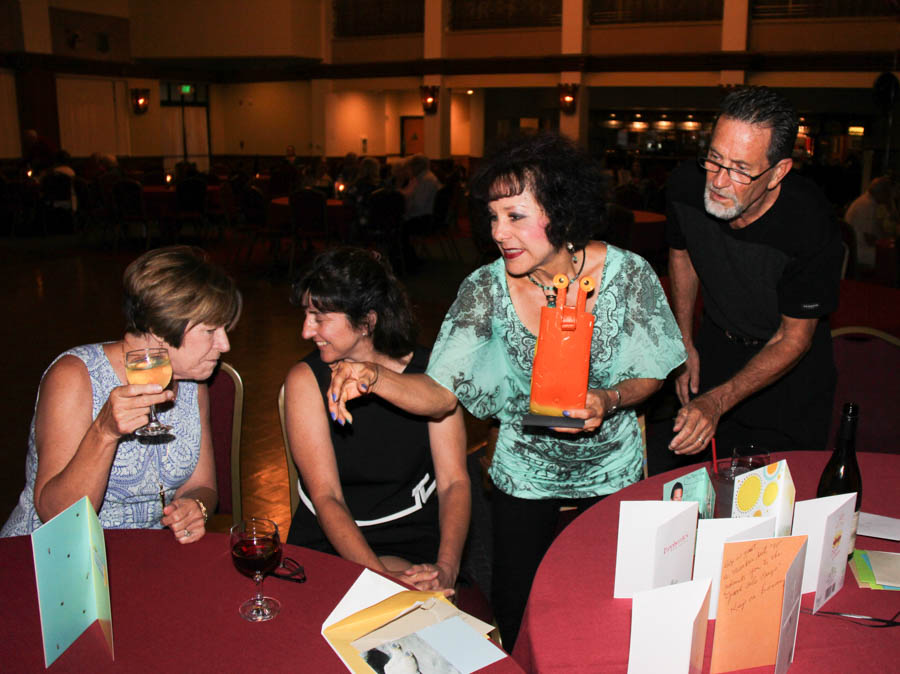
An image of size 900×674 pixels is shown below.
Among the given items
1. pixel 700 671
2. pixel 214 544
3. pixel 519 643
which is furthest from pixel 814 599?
pixel 214 544

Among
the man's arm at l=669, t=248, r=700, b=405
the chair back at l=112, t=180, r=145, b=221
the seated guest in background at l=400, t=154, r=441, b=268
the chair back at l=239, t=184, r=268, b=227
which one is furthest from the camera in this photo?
the chair back at l=112, t=180, r=145, b=221

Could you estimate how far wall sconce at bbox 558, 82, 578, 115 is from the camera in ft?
49.3

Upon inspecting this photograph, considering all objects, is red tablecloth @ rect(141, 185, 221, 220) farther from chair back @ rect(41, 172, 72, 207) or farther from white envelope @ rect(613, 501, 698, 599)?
white envelope @ rect(613, 501, 698, 599)

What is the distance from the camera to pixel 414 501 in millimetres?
A: 2100

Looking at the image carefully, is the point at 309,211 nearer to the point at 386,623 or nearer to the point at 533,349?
the point at 533,349

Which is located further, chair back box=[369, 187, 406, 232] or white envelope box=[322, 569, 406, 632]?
chair back box=[369, 187, 406, 232]

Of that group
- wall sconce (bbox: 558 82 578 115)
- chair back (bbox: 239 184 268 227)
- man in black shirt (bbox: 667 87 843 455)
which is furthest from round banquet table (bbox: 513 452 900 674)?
wall sconce (bbox: 558 82 578 115)

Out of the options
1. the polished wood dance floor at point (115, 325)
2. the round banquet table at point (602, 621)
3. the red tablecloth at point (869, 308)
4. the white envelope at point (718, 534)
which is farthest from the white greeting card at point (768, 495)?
the red tablecloth at point (869, 308)

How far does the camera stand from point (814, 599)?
132 cm

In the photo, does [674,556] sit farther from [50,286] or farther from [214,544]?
[50,286]

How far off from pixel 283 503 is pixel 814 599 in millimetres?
2597

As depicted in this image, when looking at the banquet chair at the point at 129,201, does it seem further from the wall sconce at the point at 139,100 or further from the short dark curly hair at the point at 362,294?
the short dark curly hair at the point at 362,294

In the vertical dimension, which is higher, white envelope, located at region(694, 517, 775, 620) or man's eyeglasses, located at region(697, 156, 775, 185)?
man's eyeglasses, located at region(697, 156, 775, 185)

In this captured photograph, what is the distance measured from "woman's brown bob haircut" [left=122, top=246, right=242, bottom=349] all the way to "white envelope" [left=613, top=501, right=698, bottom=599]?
1145 mm
